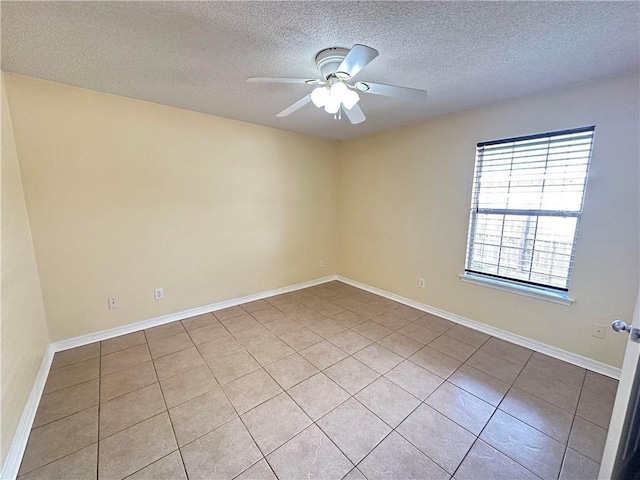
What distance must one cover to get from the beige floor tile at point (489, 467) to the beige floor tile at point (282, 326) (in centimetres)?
176

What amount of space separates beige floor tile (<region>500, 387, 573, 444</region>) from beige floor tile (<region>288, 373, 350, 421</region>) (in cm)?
111

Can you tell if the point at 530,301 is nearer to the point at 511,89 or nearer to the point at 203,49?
the point at 511,89

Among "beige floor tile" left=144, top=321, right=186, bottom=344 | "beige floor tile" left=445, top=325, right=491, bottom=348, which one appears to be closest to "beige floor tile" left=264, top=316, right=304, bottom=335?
"beige floor tile" left=144, top=321, right=186, bottom=344

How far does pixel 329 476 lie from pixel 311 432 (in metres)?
0.27

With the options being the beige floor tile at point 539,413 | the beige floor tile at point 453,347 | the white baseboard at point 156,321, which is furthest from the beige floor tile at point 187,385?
the beige floor tile at point 539,413

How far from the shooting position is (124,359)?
224cm

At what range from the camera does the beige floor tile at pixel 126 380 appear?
1859 mm

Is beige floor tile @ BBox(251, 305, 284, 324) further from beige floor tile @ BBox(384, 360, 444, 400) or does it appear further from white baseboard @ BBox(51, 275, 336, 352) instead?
beige floor tile @ BBox(384, 360, 444, 400)

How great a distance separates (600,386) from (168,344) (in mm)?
3563

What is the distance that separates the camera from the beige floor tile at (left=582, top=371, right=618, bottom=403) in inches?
73.2

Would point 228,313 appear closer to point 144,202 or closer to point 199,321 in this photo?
point 199,321

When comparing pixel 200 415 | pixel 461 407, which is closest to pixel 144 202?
pixel 200 415

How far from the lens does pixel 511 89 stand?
216cm

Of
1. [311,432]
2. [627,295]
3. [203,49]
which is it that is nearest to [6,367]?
[311,432]
